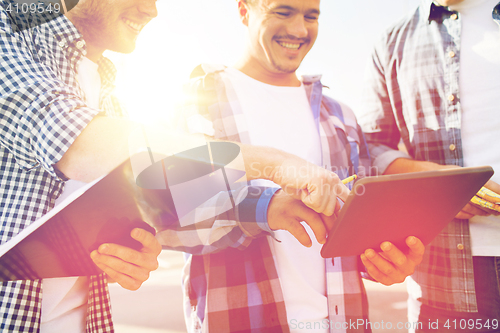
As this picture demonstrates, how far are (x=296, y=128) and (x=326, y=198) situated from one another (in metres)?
0.77

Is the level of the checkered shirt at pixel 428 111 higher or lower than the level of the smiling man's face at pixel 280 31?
lower

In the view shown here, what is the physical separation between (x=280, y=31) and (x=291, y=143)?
632mm

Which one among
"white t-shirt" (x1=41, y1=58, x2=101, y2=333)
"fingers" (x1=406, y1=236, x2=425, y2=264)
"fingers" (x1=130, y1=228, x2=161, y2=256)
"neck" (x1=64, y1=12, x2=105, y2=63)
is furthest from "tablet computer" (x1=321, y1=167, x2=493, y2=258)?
"neck" (x1=64, y1=12, x2=105, y2=63)

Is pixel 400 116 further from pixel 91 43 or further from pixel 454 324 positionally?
pixel 91 43

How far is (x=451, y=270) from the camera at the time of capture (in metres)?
1.44

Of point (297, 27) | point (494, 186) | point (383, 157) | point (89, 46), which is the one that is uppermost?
point (297, 27)

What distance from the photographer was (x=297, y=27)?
1.55m

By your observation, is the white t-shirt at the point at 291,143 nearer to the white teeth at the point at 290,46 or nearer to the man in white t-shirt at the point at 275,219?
the man in white t-shirt at the point at 275,219

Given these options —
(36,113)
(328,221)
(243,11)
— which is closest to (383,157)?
(328,221)

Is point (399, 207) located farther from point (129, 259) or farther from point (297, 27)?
point (297, 27)

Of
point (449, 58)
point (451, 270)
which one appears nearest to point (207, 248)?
point (451, 270)

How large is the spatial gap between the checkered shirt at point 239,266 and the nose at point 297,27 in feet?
1.58

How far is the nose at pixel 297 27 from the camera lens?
1.55 m

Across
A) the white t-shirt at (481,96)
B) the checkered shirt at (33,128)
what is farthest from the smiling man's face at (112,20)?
the white t-shirt at (481,96)
